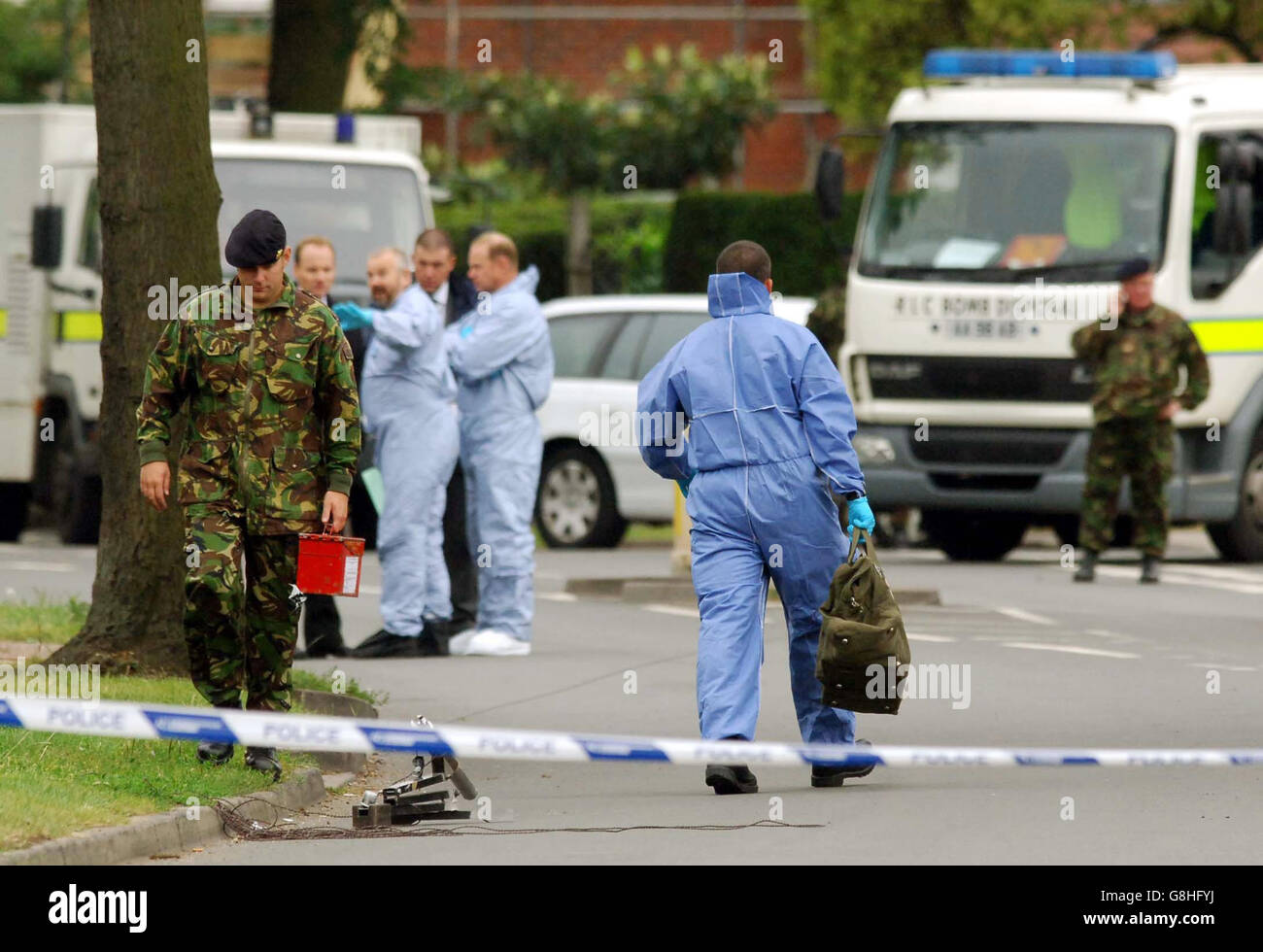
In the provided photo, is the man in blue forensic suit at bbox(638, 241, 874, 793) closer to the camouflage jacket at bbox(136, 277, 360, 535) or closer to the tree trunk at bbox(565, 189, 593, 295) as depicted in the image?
the camouflage jacket at bbox(136, 277, 360, 535)

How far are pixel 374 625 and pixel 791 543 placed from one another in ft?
19.3

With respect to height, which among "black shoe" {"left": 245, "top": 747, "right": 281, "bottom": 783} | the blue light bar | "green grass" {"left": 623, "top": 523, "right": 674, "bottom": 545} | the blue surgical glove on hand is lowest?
"green grass" {"left": 623, "top": 523, "right": 674, "bottom": 545}

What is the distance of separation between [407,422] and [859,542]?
3997 millimetres

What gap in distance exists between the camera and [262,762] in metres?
8.33

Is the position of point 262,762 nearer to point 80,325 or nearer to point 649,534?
point 80,325

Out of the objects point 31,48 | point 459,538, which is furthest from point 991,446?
point 31,48

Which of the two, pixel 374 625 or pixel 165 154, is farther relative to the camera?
pixel 374 625

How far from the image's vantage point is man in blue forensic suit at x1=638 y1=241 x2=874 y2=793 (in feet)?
27.9

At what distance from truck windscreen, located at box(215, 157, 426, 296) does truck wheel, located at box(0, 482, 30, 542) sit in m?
3.46

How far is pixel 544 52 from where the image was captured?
41500mm

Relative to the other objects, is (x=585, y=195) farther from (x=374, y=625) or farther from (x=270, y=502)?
(x=270, y=502)

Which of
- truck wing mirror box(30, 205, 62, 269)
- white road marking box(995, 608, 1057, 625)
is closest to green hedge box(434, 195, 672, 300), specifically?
truck wing mirror box(30, 205, 62, 269)

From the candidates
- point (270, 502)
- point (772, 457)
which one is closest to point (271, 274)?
point (270, 502)
